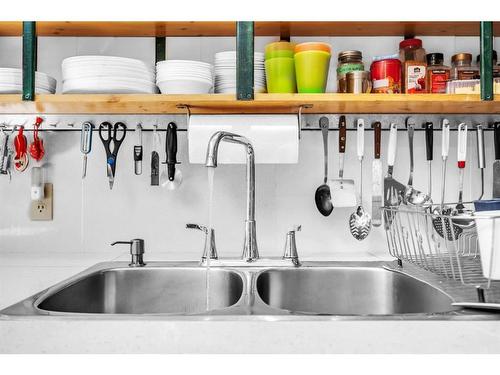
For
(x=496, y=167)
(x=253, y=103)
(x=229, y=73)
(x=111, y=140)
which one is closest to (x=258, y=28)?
(x=229, y=73)

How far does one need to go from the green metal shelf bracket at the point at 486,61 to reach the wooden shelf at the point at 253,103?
0.11 feet

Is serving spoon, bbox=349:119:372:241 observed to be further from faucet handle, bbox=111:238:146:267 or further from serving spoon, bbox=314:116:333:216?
faucet handle, bbox=111:238:146:267

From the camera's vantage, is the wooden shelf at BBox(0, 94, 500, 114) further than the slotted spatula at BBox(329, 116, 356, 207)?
No

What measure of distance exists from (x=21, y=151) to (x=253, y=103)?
888 mm

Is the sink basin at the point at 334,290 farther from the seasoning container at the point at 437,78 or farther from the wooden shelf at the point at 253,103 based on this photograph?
the seasoning container at the point at 437,78

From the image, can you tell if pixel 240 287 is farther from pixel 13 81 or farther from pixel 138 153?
pixel 13 81

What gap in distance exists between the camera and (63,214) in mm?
1639

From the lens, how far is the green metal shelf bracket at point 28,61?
4.25 feet

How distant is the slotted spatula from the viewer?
1.59 m

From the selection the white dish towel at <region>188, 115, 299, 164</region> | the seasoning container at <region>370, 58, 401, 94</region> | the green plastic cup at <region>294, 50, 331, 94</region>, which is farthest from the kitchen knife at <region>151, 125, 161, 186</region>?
the seasoning container at <region>370, 58, 401, 94</region>

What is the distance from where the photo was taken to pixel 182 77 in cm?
134

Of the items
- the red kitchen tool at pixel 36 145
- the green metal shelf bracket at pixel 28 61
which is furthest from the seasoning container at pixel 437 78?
the red kitchen tool at pixel 36 145

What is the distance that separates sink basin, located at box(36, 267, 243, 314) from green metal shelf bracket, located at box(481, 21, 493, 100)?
0.92 metres
